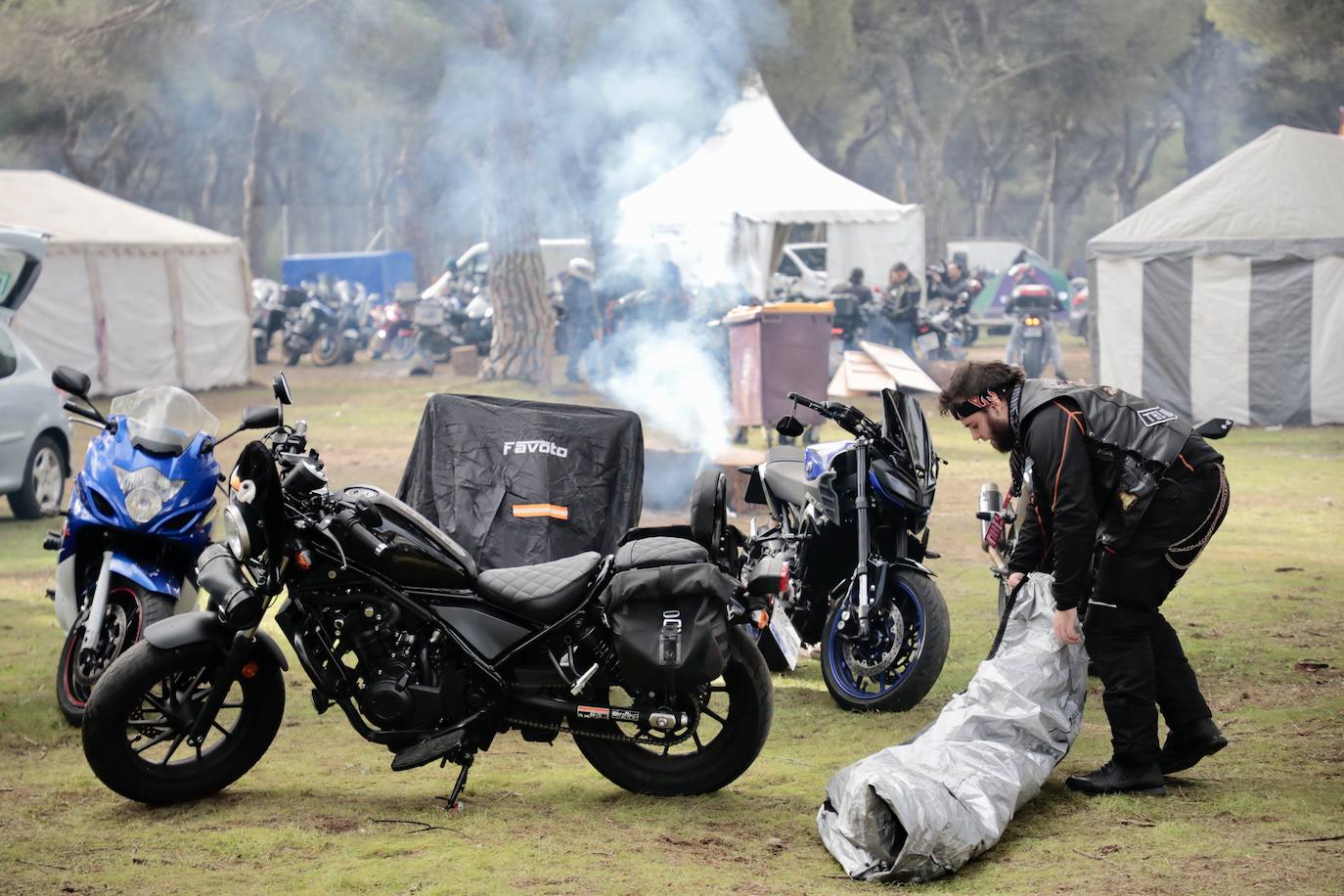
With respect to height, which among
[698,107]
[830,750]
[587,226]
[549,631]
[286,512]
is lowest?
[830,750]

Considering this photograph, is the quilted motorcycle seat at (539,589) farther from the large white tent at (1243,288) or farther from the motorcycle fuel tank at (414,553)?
the large white tent at (1243,288)

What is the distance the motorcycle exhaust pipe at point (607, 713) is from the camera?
515 cm

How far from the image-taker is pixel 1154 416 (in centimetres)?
518

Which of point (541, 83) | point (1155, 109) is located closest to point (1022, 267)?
point (541, 83)

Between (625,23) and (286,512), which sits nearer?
(286,512)

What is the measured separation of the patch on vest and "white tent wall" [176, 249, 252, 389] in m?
19.9

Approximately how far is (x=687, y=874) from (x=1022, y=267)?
34465 millimetres

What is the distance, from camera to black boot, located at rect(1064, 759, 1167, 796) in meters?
5.14

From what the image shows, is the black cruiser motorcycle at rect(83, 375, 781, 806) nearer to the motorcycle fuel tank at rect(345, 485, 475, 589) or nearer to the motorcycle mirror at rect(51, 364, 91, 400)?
the motorcycle fuel tank at rect(345, 485, 475, 589)

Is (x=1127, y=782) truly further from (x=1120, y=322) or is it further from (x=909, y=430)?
(x=1120, y=322)

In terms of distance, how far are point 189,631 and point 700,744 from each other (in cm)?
173

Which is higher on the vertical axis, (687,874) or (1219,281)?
(1219,281)

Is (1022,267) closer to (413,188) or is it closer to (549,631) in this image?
(413,188)

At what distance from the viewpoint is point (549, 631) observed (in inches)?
206
